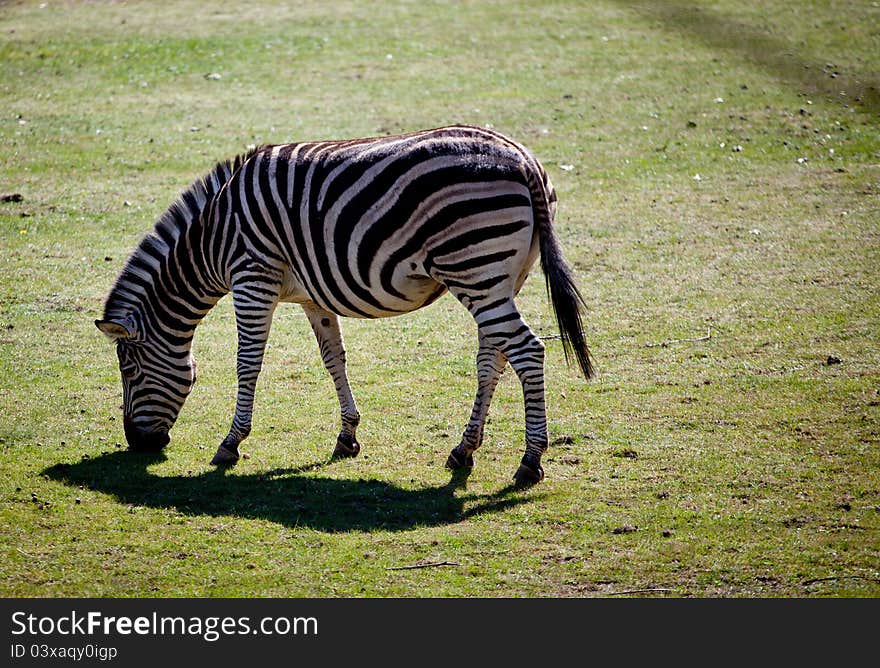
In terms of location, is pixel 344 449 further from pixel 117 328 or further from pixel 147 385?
pixel 117 328

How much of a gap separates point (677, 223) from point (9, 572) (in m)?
11.0

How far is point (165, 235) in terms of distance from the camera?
9.33 m

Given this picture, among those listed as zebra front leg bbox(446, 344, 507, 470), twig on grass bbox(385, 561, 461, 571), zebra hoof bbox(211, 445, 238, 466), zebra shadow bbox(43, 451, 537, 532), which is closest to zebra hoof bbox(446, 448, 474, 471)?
zebra front leg bbox(446, 344, 507, 470)

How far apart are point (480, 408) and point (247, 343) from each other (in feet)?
7.01

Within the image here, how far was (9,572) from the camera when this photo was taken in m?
6.75

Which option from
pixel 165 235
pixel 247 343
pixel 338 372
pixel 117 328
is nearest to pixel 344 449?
pixel 338 372

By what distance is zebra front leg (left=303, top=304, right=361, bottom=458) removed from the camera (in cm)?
904

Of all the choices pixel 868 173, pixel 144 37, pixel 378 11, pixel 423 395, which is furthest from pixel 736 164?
pixel 144 37

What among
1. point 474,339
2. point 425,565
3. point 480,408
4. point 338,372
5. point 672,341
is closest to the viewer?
point 425,565

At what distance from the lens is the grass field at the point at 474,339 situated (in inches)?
272

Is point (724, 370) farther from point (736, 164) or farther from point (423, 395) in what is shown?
point (736, 164)

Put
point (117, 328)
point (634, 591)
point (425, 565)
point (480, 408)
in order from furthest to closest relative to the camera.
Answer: point (117, 328) → point (480, 408) → point (425, 565) → point (634, 591)

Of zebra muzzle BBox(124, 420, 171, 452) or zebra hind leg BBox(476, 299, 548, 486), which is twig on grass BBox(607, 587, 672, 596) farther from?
zebra muzzle BBox(124, 420, 171, 452)

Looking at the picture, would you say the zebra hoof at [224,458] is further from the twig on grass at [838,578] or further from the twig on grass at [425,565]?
the twig on grass at [838,578]
